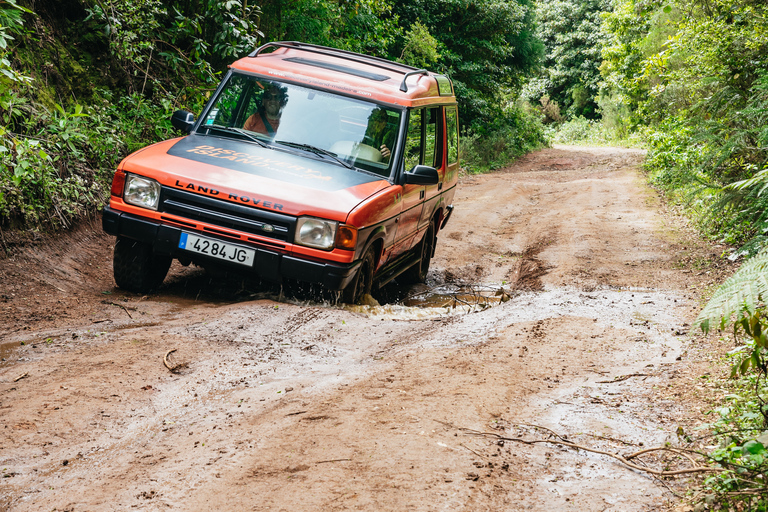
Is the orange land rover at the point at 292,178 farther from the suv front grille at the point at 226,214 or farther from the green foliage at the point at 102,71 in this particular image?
the green foliage at the point at 102,71

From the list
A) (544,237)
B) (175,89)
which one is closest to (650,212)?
(544,237)

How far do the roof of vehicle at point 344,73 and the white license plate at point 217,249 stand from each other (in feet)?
5.92

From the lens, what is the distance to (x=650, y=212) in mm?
11914

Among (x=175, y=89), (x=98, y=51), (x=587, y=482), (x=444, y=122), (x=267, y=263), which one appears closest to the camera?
(x=587, y=482)

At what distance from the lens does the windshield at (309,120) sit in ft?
19.0

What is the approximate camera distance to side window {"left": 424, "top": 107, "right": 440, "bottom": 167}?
671cm

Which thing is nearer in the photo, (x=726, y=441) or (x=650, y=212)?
(x=726, y=441)

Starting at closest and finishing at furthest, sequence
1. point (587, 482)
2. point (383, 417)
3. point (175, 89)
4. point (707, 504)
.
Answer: point (707, 504)
point (587, 482)
point (383, 417)
point (175, 89)

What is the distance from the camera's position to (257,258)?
4969 millimetres

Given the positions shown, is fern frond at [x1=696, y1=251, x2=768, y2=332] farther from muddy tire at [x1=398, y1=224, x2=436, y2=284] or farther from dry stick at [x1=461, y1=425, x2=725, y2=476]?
muddy tire at [x1=398, y1=224, x2=436, y2=284]

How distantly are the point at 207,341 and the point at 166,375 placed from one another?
63 cm

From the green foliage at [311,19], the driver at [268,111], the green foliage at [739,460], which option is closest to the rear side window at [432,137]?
the driver at [268,111]

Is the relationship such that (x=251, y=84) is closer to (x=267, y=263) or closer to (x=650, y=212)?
(x=267, y=263)

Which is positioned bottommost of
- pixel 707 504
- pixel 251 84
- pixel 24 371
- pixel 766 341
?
pixel 24 371
